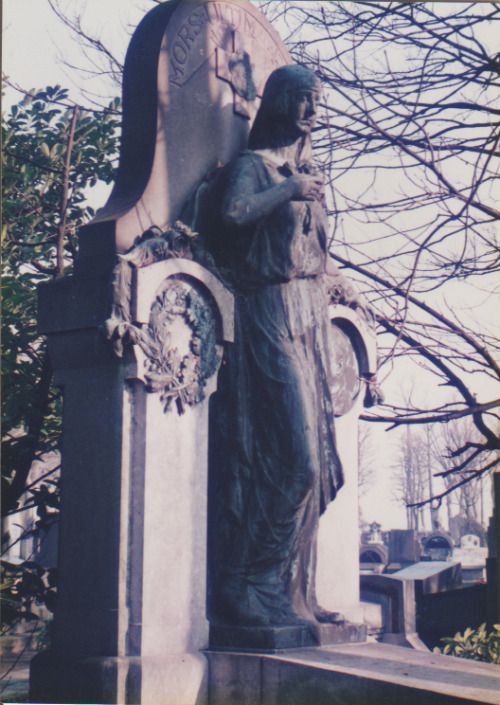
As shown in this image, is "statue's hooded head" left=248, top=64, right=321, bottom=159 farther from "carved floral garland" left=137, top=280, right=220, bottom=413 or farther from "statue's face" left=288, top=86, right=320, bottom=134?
"carved floral garland" left=137, top=280, right=220, bottom=413

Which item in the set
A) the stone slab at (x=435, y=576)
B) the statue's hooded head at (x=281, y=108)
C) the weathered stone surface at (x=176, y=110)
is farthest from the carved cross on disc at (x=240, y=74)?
the stone slab at (x=435, y=576)

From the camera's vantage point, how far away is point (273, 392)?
16.2ft

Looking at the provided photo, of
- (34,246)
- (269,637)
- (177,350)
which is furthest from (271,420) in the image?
(34,246)

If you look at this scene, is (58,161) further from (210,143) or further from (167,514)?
(167,514)

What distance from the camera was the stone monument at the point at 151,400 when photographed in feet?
14.4

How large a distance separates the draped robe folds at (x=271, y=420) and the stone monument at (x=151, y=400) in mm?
42

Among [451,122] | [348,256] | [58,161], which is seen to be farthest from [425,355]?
[58,161]

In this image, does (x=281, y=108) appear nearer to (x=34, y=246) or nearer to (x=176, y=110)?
(x=176, y=110)

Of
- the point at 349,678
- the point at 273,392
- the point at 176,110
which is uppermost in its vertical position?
the point at 176,110

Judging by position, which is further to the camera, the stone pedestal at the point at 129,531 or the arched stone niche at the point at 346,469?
the arched stone niche at the point at 346,469

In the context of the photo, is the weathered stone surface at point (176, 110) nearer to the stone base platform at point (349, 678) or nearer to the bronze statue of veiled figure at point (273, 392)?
the bronze statue of veiled figure at point (273, 392)

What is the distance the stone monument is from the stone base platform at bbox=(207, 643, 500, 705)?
0.39 ft

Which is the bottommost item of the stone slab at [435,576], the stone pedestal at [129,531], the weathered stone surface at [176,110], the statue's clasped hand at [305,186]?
the stone slab at [435,576]

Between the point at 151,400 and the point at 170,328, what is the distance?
39cm
